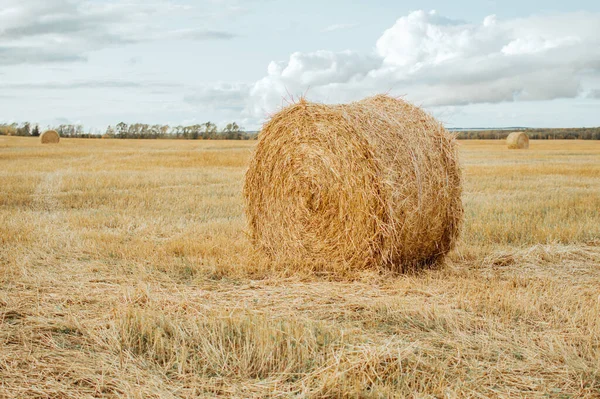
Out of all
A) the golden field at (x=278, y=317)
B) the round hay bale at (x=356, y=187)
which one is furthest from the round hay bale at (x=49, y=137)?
the round hay bale at (x=356, y=187)

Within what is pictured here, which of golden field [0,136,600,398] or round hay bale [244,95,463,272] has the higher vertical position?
round hay bale [244,95,463,272]

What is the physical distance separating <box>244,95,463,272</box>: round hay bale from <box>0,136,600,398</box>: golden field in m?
0.31

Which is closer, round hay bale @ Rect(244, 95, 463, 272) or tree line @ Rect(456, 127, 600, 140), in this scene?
round hay bale @ Rect(244, 95, 463, 272)

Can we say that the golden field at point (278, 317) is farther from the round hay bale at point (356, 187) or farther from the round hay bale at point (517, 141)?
the round hay bale at point (517, 141)

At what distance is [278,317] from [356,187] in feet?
6.35

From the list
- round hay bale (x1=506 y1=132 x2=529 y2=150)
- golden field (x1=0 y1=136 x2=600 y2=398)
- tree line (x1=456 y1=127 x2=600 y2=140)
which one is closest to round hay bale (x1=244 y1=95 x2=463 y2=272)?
golden field (x1=0 y1=136 x2=600 y2=398)

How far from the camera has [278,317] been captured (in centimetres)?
520

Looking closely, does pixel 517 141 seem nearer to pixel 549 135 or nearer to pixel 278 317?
pixel 549 135

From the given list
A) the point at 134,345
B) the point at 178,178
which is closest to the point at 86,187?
the point at 178,178

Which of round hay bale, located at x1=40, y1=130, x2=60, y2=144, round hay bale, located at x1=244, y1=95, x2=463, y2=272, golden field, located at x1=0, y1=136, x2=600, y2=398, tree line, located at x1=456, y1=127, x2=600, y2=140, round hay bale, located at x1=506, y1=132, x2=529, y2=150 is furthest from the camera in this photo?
tree line, located at x1=456, y1=127, x2=600, y2=140

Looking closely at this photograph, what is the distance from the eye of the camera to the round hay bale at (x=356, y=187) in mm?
6523

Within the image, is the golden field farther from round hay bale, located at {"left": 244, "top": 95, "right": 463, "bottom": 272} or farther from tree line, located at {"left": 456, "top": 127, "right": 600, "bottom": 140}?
tree line, located at {"left": 456, "top": 127, "right": 600, "bottom": 140}

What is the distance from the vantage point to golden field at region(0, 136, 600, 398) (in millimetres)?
4035

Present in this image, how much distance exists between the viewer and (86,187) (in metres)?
15.0
